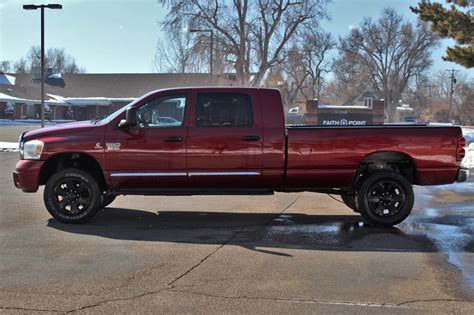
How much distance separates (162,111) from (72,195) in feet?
6.04

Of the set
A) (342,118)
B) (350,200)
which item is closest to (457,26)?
(342,118)

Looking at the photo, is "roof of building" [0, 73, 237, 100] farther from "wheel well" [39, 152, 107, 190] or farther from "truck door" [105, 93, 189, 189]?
"truck door" [105, 93, 189, 189]

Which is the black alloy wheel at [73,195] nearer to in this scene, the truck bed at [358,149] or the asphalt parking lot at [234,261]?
the asphalt parking lot at [234,261]

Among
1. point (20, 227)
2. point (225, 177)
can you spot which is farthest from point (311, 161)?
point (20, 227)

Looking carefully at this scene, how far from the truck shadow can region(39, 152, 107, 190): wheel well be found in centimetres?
67

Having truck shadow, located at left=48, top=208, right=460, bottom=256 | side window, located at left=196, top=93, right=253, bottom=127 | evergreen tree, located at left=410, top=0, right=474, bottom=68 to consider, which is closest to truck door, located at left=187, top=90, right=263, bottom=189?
side window, located at left=196, top=93, right=253, bottom=127

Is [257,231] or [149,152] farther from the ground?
[149,152]

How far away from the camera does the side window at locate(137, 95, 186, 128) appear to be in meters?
7.78

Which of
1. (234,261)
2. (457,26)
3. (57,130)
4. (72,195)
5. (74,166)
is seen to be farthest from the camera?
(457,26)

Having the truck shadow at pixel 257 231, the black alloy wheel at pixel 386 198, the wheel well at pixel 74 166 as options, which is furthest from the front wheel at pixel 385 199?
the wheel well at pixel 74 166

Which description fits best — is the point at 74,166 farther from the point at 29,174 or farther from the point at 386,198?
the point at 386,198

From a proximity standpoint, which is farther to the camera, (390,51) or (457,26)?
(390,51)

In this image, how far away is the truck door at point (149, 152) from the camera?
7676 millimetres

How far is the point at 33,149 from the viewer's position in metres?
7.73
